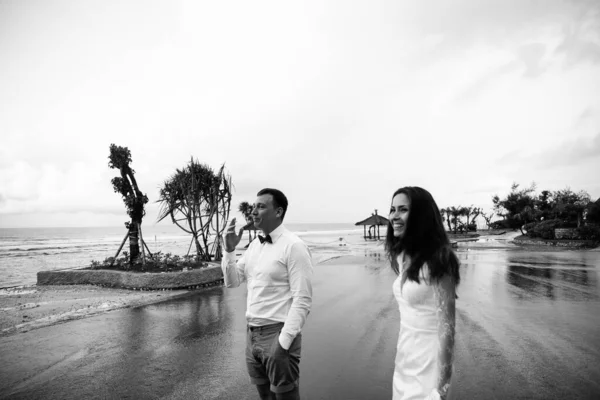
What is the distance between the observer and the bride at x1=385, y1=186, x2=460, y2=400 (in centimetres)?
180

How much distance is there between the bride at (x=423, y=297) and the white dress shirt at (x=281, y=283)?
2.35 feet

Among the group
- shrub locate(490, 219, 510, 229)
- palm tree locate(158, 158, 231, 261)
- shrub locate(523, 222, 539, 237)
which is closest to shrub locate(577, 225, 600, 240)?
shrub locate(523, 222, 539, 237)

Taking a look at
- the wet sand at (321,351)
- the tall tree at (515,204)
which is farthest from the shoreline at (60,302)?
the tall tree at (515,204)

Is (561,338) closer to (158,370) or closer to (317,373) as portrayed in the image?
(317,373)

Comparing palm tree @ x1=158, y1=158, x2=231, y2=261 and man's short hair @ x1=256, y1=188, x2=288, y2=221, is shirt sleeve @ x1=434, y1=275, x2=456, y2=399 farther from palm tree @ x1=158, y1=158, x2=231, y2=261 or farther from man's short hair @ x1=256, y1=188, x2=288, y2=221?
palm tree @ x1=158, y1=158, x2=231, y2=261

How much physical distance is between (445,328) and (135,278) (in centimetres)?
1114

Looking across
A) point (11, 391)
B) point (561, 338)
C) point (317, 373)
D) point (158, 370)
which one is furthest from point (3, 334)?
point (561, 338)

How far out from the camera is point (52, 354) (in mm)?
5301

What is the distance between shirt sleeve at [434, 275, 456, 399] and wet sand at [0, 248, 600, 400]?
7.72 ft

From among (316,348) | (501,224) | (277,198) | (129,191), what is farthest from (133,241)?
(501,224)

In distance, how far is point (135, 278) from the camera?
10.9 m

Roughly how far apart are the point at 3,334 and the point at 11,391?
3214mm

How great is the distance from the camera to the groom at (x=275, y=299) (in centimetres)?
242

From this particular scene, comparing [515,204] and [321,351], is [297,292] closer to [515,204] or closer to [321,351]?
[321,351]
